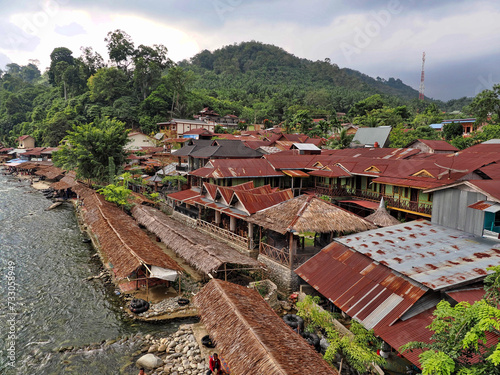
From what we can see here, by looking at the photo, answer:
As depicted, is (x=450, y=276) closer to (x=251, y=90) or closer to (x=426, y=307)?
(x=426, y=307)

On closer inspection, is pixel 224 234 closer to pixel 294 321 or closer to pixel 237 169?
pixel 237 169

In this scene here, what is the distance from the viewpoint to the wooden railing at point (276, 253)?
20328 mm

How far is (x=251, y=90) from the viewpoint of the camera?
446 feet

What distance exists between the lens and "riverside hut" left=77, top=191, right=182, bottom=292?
1939 cm

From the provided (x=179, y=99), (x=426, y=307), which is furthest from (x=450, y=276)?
(x=179, y=99)

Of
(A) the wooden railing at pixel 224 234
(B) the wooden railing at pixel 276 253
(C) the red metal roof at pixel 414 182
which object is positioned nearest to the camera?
(B) the wooden railing at pixel 276 253

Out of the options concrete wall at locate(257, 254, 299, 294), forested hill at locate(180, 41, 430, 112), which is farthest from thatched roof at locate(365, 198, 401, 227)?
forested hill at locate(180, 41, 430, 112)

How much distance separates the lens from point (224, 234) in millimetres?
27141

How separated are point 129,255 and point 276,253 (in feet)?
32.7

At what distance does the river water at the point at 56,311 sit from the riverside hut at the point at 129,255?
200cm

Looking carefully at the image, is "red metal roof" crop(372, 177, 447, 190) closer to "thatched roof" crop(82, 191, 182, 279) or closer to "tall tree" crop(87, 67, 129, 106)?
"thatched roof" crop(82, 191, 182, 279)

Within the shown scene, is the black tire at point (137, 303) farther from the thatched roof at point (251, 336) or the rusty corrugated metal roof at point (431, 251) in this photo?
the rusty corrugated metal roof at point (431, 251)

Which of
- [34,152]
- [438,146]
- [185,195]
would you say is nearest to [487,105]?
[438,146]

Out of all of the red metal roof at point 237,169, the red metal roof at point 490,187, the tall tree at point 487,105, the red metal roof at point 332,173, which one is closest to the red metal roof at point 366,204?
the red metal roof at point 332,173
